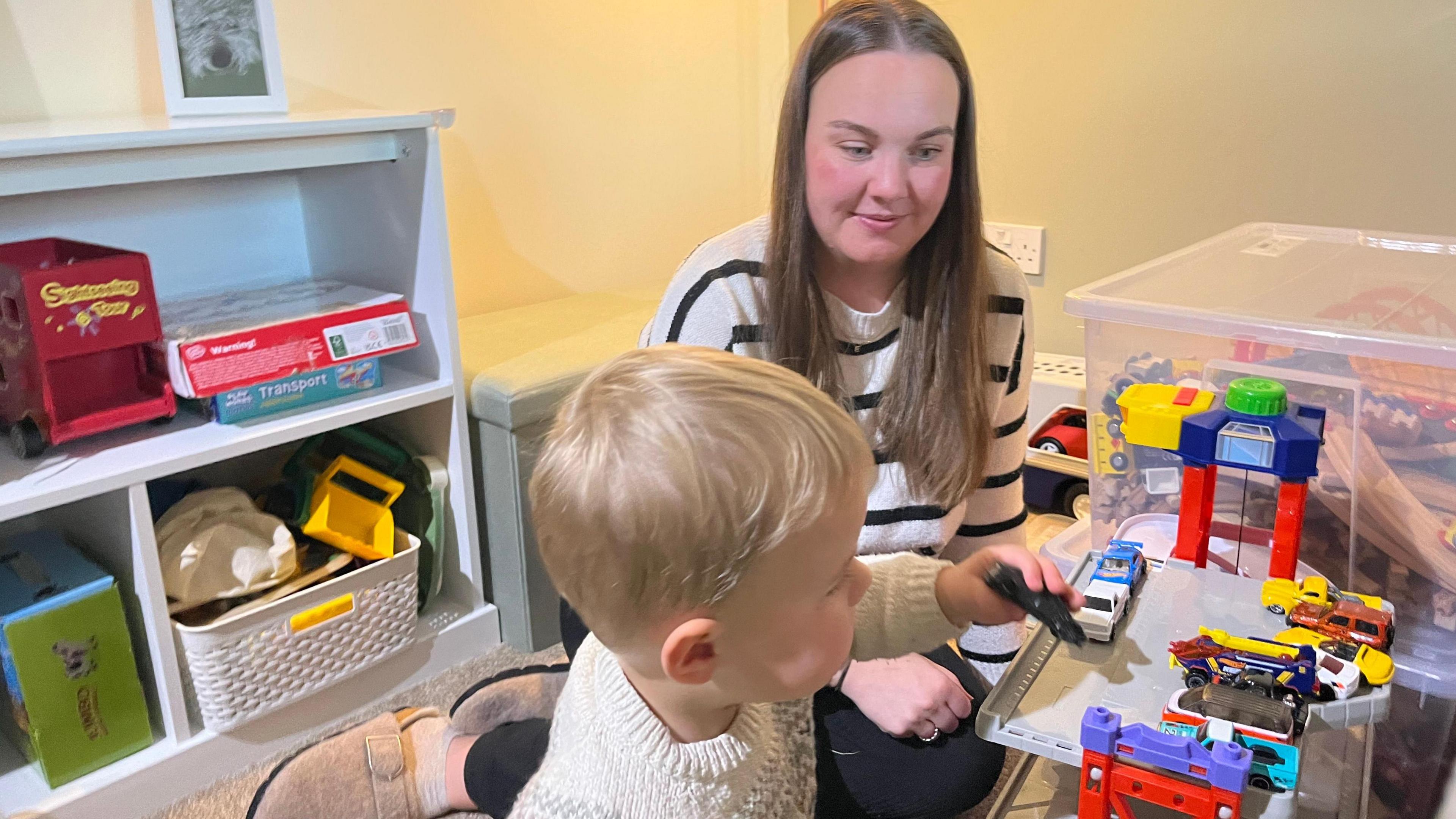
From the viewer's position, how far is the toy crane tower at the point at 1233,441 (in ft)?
2.68

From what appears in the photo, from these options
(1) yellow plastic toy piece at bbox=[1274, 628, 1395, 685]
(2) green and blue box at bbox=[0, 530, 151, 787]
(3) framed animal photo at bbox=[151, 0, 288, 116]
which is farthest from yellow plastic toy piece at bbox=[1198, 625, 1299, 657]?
(3) framed animal photo at bbox=[151, 0, 288, 116]

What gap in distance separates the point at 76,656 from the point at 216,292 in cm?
49

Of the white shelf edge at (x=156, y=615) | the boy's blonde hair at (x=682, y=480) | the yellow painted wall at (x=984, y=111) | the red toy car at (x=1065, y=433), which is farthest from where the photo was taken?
the red toy car at (x=1065, y=433)

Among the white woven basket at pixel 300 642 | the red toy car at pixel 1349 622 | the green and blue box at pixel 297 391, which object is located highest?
the green and blue box at pixel 297 391

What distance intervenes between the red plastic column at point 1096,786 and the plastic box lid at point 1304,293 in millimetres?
459

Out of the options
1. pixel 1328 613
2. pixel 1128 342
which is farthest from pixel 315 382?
pixel 1328 613

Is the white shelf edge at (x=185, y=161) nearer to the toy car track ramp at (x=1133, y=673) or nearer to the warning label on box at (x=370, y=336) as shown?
the warning label on box at (x=370, y=336)

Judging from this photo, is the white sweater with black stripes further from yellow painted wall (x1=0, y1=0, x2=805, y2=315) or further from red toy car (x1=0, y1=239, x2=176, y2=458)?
yellow painted wall (x1=0, y1=0, x2=805, y2=315)

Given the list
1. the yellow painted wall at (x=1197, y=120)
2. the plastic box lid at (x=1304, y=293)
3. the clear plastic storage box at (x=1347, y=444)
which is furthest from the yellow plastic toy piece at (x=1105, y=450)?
the yellow painted wall at (x=1197, y=120)

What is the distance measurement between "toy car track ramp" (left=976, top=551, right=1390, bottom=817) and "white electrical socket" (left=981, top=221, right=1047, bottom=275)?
48.0 inches

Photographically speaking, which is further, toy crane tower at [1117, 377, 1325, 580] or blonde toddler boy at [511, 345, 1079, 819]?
toy crane tower at [1117, 377, 1325, 580]

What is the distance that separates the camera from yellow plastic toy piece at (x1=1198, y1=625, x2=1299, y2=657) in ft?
2.34

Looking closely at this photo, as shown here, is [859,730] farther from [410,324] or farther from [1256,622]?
[410,324]

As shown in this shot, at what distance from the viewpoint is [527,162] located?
1.69m
